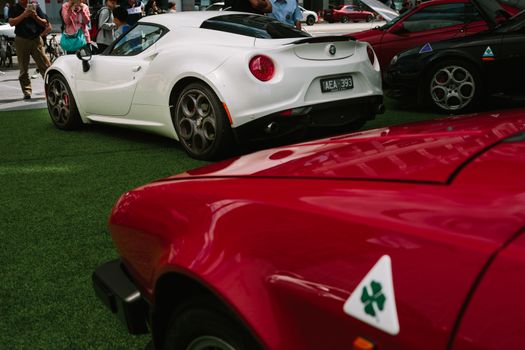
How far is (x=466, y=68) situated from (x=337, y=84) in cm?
275

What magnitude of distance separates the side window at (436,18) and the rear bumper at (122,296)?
Answer: 827 centimetres

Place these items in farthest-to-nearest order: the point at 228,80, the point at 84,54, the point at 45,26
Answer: the point at 45,26 < the point at 84,54 < the point at 228,80

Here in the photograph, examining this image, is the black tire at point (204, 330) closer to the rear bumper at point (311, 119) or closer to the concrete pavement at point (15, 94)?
the rear bumper at point (311, 119)

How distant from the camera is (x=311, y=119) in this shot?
561 centimetres

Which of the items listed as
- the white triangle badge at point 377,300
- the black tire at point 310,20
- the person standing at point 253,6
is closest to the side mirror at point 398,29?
the person standing at point 253,6

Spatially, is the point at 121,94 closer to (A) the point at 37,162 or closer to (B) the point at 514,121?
(A) the point at 37,162

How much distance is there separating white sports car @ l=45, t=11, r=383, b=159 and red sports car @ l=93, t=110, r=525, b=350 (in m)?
3.40

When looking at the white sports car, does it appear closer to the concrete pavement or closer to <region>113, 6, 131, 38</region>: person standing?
<region>113, 6, 131, 38</region>: person standing

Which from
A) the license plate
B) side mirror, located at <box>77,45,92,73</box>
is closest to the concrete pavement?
side mirror, located at <box>77,45,92,73</box>

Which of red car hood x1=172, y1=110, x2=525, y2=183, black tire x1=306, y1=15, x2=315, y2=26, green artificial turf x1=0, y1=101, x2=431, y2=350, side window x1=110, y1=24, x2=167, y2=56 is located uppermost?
red car hood x1=172, y1=110, x2=525, y2=183

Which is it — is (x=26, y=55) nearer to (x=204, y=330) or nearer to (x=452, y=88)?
(x=452, y=88)

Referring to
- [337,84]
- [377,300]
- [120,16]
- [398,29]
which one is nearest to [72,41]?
[120,16]

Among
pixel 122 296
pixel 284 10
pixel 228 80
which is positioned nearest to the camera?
pixel 122 296

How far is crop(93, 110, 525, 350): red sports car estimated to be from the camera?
107cm
